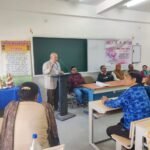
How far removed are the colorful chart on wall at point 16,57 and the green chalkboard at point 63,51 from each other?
0.73ft

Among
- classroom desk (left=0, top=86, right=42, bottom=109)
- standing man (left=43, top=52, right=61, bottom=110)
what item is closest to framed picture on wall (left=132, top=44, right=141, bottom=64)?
standing man (left=43, top=52, right=61, bottom=110)

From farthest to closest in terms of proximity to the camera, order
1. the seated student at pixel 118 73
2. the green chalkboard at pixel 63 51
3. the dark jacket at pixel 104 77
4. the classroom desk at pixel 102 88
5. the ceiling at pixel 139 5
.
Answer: the seated student at pixel 118 73 → the dark jacket at pixel 104 77 → the ceiling at pixel 139 5 → the green chalkboard at pixel 63 51 → the classroom desk at pixel 102 88

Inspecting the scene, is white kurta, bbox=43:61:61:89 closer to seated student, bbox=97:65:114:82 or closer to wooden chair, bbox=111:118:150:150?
seated student, bbox=97:65:114:82

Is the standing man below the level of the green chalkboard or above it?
below

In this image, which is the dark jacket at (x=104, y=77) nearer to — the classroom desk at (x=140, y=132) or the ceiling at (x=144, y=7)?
the ceiling at (x=144, y=7)

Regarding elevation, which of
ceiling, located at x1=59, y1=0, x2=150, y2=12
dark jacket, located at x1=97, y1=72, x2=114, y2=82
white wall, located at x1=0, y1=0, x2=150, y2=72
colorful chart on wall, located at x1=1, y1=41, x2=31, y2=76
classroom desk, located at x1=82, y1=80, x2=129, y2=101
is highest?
ceiling, located at x1=59, y1=0, x2=150, y2=12

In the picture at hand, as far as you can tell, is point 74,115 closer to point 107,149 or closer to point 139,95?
point 107,149

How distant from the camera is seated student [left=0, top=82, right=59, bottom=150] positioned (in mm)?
1370

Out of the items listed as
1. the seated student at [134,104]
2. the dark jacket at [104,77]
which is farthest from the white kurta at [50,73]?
the seated student at [134,104]

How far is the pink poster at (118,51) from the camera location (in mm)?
5984

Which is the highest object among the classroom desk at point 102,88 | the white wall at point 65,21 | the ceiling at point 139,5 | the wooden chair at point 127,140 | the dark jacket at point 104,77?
the ceiling at point 139,5

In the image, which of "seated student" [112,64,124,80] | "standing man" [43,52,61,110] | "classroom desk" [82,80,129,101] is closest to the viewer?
"classroom desk" [82,80,129,101]

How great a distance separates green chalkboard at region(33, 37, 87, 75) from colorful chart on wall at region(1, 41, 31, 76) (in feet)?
0.73

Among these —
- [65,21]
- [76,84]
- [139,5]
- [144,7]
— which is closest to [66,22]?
[65,21]
